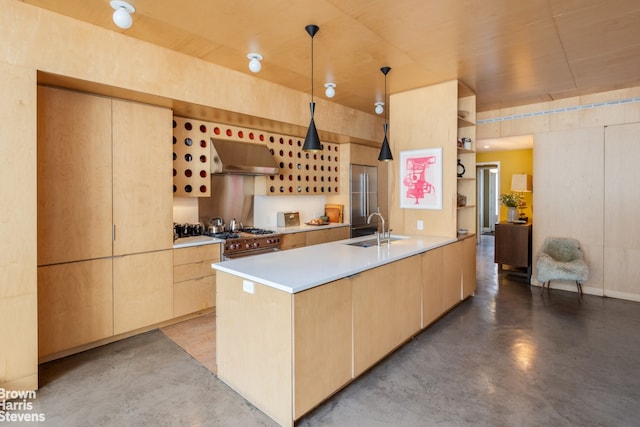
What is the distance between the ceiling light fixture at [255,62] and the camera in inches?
130

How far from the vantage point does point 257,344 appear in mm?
2205

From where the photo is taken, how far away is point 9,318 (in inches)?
93.3

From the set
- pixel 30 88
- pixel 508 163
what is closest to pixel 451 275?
pixel 30 88

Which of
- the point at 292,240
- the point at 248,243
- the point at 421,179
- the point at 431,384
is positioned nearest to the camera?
the point at 431,384

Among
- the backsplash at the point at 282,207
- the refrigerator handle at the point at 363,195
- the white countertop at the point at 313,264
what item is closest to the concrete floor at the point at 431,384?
the white countertop at the point at 313,264

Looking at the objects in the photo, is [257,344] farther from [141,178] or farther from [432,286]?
[141,178]

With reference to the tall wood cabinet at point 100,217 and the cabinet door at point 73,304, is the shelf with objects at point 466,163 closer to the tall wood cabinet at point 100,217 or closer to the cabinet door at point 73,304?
the tall wood cabinet at point 100,217

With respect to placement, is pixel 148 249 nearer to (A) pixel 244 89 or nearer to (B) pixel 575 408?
(A) pixel 244 89

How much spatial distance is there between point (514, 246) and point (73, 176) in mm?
6212

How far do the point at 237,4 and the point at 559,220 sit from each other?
5283 millimetres

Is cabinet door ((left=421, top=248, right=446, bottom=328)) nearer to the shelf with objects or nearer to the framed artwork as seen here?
the framed artwork

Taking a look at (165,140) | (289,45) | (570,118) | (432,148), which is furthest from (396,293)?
(570,118)

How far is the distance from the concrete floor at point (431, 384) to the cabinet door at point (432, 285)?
19 cm

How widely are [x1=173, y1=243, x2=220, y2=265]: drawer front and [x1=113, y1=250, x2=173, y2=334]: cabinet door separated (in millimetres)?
84
